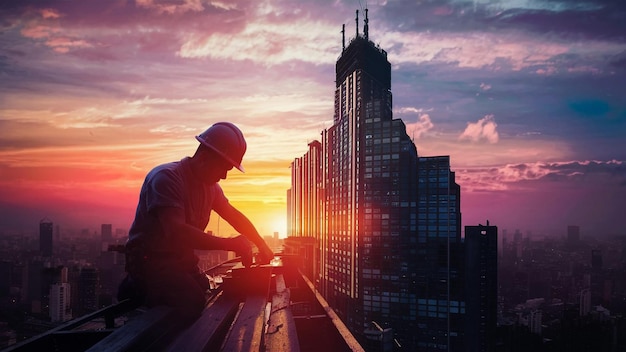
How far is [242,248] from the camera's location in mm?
2869

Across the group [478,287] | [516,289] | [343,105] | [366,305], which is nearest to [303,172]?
[343,105]

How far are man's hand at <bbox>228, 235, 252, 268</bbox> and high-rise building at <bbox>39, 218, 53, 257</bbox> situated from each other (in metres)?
81.5

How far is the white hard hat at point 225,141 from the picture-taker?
307 cm

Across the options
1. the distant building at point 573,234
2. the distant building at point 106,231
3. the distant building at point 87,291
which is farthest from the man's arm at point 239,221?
the distant building at point 573,234

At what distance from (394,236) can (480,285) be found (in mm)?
13392

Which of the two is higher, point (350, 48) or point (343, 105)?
point (350, 48)

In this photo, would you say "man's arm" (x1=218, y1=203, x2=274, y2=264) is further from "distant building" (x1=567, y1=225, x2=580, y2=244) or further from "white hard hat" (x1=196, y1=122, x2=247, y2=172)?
"distant building" (x1=567, y1=225, x2=580, y2=244)

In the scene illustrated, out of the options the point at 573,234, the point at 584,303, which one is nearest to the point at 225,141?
the point at 584,303

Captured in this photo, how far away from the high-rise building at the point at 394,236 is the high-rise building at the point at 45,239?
53.0 meters

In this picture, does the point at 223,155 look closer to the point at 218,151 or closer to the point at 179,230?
the point at 218,151

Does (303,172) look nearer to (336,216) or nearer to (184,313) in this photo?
(336,216)

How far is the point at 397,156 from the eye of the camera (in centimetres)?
5456

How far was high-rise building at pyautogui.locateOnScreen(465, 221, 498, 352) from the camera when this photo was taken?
5100 centimetres

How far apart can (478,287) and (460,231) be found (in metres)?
8.22
